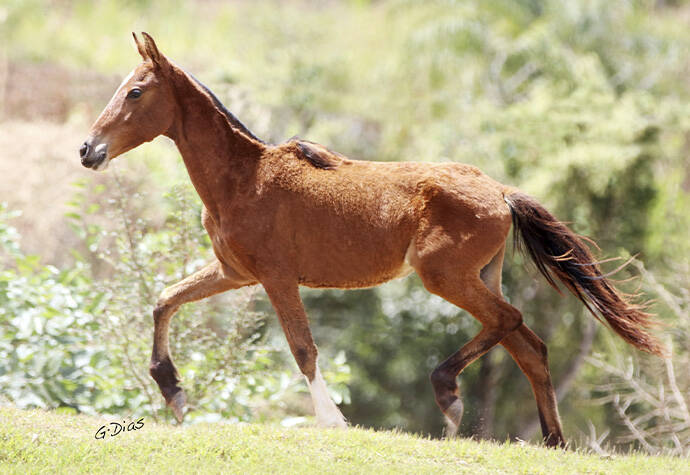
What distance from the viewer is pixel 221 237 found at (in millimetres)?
5422

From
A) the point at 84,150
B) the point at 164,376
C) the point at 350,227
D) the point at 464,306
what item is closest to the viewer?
the point at 84,150

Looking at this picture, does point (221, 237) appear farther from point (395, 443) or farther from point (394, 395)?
point (394, 395)

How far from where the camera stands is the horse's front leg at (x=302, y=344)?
17.2 ft

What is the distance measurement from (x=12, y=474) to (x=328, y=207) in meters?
2.48

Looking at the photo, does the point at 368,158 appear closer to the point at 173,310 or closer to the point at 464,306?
the point at 173,310

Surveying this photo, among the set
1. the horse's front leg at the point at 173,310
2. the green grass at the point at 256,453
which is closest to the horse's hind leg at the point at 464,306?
the green grass at the point at 256,453

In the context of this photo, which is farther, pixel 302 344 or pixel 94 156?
pixel 302 344

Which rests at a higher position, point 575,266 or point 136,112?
point 136,112

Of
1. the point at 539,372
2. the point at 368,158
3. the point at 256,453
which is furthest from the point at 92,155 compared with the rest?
the point at 368,158

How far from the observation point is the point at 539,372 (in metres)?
5.32

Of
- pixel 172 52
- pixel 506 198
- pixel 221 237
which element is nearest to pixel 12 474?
pixel 221 237

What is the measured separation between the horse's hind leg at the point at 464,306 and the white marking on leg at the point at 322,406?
2.31 ft

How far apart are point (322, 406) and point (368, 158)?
11.6 m

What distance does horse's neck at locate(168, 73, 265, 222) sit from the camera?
543 centimetres
